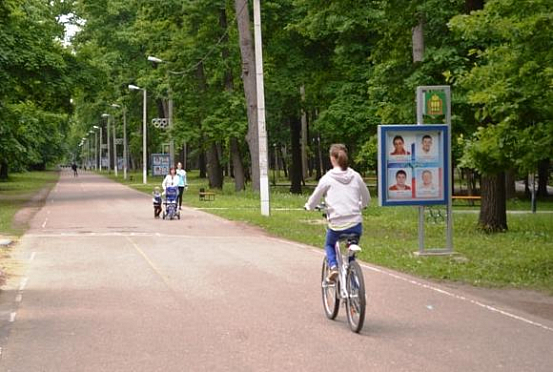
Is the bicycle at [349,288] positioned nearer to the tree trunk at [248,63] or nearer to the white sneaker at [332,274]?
the white sneaker at [332,274]

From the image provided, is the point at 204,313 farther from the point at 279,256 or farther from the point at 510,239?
the point at 510,239

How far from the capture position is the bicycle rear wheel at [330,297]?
9.08m

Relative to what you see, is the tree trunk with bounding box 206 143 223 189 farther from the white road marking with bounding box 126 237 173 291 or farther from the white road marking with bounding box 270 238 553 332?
the white road marking with bounding box 270 238 553 332

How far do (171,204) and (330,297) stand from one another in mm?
17856

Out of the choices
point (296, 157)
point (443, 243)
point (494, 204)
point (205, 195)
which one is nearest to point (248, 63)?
point (205, 195)

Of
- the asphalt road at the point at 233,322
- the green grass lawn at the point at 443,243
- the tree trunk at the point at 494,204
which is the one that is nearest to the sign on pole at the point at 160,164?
the green grass lawn at the point at 443,243

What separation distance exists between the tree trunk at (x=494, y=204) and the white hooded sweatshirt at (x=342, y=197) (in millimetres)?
12434

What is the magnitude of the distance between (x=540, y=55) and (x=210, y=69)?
3622 cm

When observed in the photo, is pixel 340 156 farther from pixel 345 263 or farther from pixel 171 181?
pixel 171 181

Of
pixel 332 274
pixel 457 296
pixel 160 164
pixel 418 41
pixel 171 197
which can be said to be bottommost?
pixel 457 296

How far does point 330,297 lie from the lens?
9281mm

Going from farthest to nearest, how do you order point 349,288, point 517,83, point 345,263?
point 517,83, point 345,263, point 349,288

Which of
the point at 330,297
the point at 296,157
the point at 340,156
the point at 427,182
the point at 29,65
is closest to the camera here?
the point at 340,156

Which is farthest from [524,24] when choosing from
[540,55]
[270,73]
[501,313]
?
[270,73]
